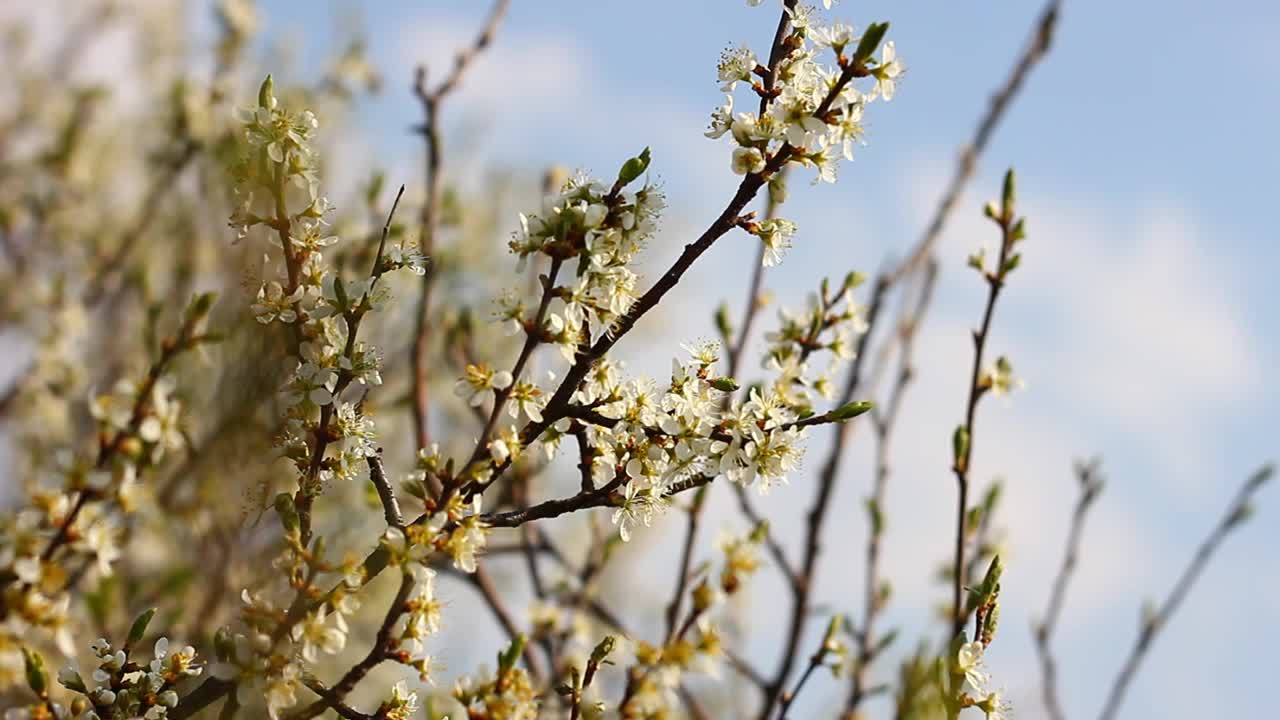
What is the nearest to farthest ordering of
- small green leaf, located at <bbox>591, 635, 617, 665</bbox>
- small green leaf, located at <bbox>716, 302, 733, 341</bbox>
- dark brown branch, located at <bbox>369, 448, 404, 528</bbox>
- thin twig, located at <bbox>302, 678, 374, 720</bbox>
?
thin twig, located at <bbox>302, 678, 374, 720</bbox>, dark brown branch, located at <bbox>369, 448, 404, 528</bbox>, small green leaf, located at <bbox>591, 635, 617, 665</bbox>, small green leaf, located at <bbox>716, 302, 733, 341</bbox>

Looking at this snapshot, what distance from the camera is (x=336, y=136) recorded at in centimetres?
620

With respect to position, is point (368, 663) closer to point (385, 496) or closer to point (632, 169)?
point (385, 496)

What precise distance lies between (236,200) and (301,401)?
333 mm

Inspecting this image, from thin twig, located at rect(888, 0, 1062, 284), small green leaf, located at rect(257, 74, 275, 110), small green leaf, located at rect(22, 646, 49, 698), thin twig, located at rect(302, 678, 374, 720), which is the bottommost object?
thin twig, located at rect(302, 678, 374, 720)

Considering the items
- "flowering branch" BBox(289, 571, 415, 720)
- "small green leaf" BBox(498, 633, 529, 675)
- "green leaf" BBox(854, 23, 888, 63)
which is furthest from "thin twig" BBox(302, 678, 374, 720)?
"green leaf" BBox(854, 23, 888, 63)

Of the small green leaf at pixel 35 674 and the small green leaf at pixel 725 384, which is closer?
the small green leaf at pixel 35 674

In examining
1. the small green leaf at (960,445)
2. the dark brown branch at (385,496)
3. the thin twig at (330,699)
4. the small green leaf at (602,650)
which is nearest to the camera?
the thin twig at (330,699)

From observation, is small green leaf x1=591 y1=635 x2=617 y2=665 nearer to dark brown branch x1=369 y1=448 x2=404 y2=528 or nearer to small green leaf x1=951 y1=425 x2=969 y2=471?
dark brown branch x1=369 y1=448 x2=404 y2=528

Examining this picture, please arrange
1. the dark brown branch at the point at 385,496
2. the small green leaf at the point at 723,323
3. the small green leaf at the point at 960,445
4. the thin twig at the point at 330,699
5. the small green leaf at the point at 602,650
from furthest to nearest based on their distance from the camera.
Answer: the small green leaf at the point at 723,323
the small green leaf at the point at 960,445
the small green leaf at the point at 602,650
the dark brown branch at the point at 385,496
the thin twig at the point at 330,699

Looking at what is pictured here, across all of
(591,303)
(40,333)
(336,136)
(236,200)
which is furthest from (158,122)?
(591,303)

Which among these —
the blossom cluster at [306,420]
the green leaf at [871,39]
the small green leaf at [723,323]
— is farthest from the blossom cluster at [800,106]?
the small green leaf at [723,323]

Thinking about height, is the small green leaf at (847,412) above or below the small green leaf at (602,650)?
above

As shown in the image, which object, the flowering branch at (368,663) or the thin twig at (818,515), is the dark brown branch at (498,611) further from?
the flowering branch at (368,663)

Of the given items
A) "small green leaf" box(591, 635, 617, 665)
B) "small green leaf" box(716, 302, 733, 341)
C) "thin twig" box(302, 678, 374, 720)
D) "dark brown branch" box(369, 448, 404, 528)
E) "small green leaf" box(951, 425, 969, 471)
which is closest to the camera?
"thin twig" box(302, 678, 374, 720)
